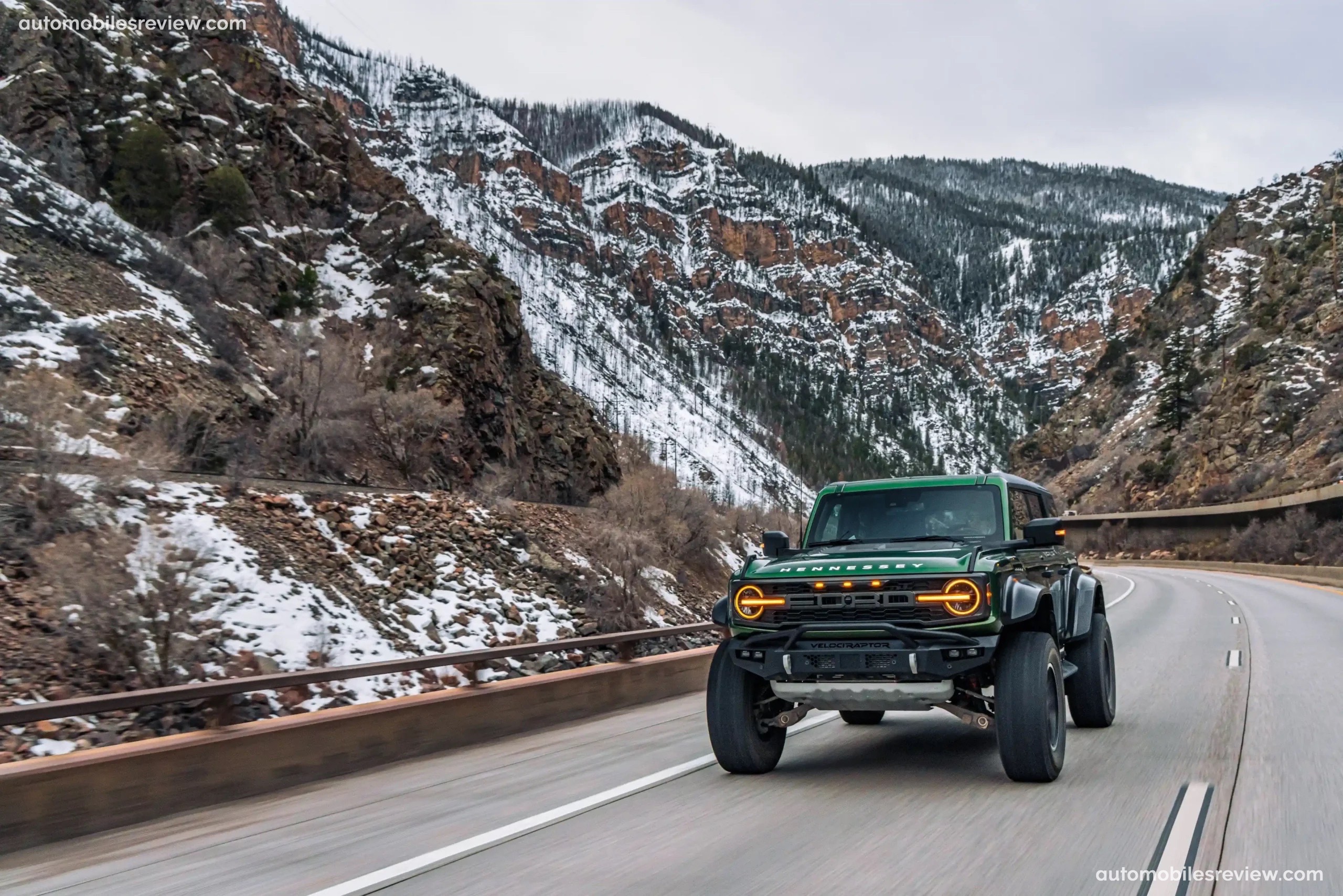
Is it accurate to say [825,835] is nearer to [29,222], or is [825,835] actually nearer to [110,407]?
[110,407]

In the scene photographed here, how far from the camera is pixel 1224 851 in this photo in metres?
5.41

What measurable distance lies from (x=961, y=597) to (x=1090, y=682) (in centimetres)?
315

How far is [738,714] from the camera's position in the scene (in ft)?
24.6

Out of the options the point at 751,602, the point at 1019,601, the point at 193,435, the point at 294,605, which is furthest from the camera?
the point at 193,435

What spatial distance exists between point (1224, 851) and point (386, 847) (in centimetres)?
443

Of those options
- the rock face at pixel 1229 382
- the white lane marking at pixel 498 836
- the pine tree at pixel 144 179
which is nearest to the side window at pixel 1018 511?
the white lane marking at pixel 498 836

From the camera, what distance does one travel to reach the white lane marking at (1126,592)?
29.5 meters

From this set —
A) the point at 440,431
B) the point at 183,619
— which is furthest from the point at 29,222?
the point at 183,619

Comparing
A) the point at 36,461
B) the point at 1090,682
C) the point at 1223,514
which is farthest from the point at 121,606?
the point at 1223,514

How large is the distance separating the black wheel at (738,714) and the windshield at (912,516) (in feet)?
4.53

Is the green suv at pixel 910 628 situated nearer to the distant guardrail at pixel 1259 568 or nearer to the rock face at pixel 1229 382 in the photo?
the distant guardrail at pixel 1259 568

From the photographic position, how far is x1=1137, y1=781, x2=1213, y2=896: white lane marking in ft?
15.9

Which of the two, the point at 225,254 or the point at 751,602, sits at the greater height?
the point at 225,254

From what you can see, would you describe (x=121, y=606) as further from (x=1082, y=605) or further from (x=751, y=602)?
(x=1082, y=605)
